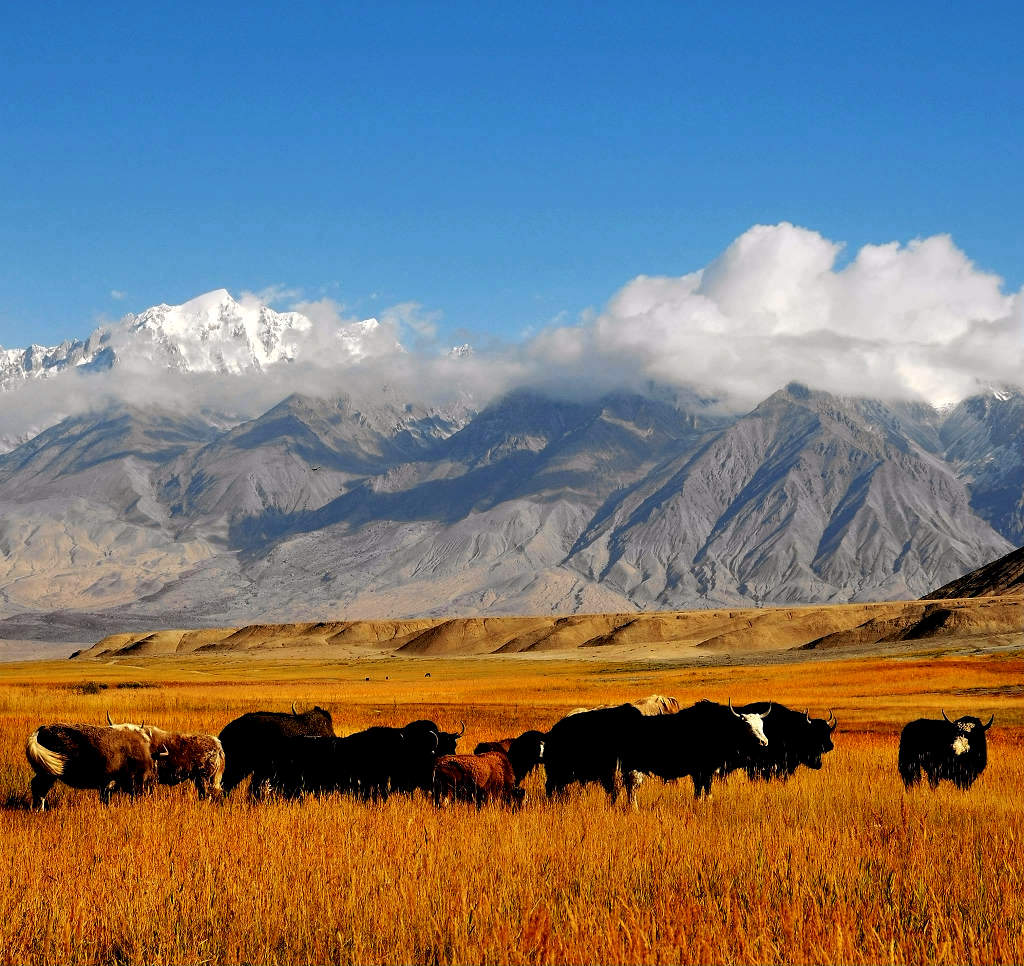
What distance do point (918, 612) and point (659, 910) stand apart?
153657 millimetres

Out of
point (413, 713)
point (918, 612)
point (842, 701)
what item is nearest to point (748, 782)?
point (413, 713)

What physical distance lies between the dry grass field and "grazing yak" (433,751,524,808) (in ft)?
1.72

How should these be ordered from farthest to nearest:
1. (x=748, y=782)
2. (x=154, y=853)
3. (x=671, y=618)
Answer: (x=671, y=618) → (x=748, y=782) → (x=154, y=853)

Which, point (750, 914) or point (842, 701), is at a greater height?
A: point (750, 914)

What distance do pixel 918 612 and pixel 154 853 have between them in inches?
6026

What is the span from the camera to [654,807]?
16484mm

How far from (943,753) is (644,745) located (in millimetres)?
6390

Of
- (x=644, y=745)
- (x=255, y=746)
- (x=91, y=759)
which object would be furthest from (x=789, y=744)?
(x=91, y=759)

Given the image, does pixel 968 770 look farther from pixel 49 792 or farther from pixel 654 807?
pixel 49 792

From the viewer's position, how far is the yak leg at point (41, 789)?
16.7 metres

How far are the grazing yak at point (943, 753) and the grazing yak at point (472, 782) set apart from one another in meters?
7.92

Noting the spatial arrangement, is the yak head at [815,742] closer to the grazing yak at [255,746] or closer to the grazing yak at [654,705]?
the grazing yak at [654,705]

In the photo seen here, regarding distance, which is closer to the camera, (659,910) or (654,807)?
(659,910)

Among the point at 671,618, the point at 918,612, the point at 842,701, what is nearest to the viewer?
the point at 842,701
